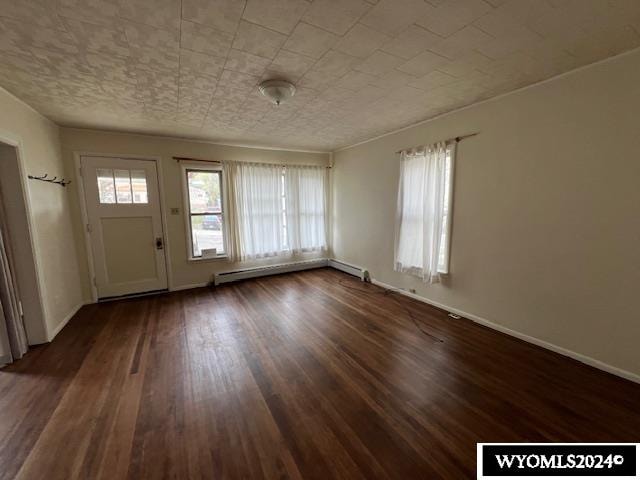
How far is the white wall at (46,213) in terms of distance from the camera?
8.37 ft

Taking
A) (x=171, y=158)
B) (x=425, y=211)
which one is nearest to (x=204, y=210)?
(x=171, y=158)

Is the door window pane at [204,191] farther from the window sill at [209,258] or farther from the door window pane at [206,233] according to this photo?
the window sill at [209,258]

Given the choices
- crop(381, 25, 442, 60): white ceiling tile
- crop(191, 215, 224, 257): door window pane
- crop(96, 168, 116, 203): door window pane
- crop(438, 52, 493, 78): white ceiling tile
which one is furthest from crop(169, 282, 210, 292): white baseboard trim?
crop(438, 52, 493, 78): white ceiling tile

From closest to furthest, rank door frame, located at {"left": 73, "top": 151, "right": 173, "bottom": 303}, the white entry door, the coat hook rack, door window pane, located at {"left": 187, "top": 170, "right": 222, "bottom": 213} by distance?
the coat hook rack
door frame, located at {"left": 73, "top": 151, "right": 173, "bottom": 303}
the white entry door
door window pane, located at {"left": 187, "top": 170, "right": 222, "bottom": 213}

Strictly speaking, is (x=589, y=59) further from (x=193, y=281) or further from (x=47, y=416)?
(x=193, y=281)

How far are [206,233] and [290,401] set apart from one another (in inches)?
140

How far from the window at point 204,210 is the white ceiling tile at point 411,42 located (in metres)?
3.59

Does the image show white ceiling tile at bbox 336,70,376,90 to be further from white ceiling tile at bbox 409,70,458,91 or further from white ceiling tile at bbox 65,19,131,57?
white ceiling tile at bbox 65,19,131,57

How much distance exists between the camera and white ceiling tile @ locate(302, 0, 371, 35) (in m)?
1.41

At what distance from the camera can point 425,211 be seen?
3.44 meters

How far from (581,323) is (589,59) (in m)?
2.17

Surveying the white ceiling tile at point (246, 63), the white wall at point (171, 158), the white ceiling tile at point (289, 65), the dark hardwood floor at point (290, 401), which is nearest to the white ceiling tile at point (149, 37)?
the white ceiling tile at point (246, 63)

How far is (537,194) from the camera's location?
8.12 ft

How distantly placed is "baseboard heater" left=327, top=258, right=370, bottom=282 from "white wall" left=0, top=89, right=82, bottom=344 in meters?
4.27
